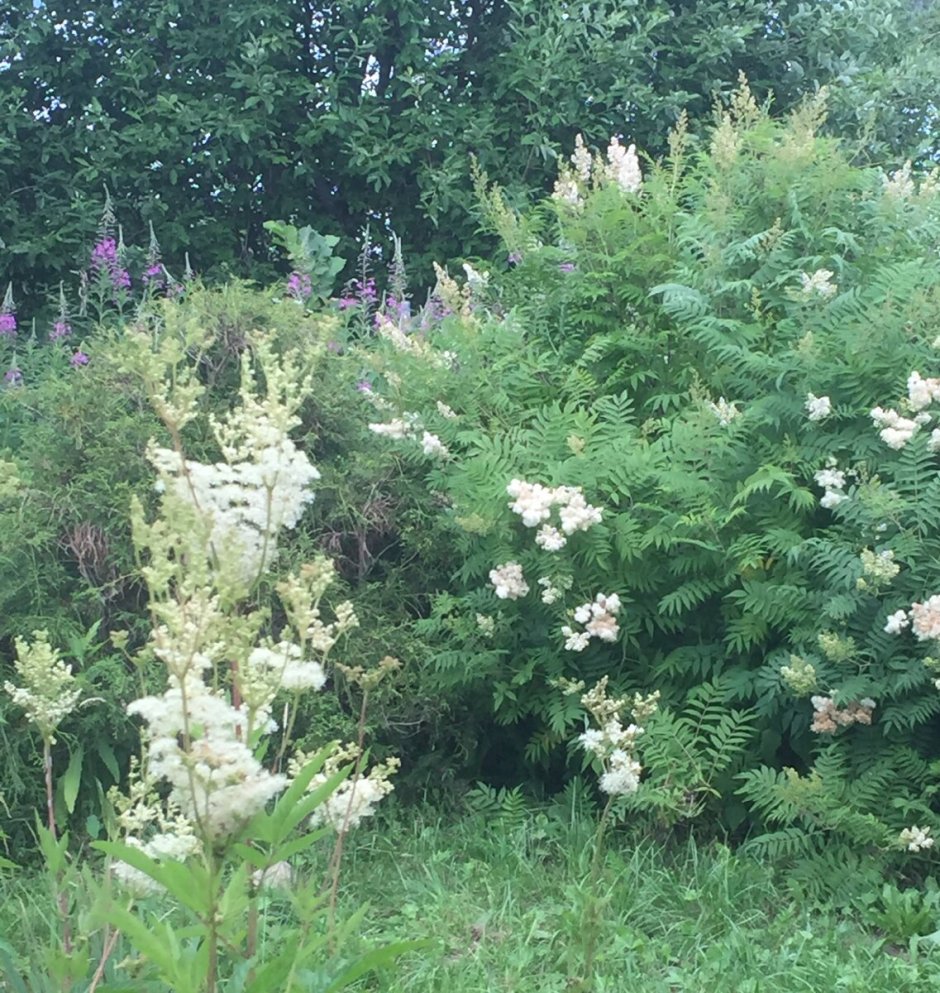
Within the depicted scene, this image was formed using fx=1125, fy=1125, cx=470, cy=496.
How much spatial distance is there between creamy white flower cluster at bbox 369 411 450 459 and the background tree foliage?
16.8 feet

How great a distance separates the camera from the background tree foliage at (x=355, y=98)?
9.05m

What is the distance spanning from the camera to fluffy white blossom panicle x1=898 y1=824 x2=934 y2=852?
323 cm

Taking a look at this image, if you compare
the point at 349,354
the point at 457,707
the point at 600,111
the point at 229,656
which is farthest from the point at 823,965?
the point at 600,111

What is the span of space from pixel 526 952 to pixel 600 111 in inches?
309

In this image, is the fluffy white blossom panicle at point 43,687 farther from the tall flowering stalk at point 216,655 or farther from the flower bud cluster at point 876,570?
the flower bud cluster at point 876,570

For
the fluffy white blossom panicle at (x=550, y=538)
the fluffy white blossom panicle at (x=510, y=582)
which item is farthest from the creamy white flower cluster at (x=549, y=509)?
the fluffy white blossom panicle at (x=510, y=582)

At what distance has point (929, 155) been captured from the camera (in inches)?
381

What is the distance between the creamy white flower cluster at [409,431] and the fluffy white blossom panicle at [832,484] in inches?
53.9

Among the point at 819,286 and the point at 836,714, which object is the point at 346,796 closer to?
the point at 836,714

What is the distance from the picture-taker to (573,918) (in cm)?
309

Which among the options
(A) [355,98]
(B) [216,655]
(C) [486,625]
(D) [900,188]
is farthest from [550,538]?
(A) [355,98]

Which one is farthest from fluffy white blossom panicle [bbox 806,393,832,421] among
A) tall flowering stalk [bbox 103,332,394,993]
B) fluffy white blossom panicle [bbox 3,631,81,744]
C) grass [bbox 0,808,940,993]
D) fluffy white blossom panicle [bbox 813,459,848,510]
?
fluffy white blossom panicle [bbox 3,631,81,744]

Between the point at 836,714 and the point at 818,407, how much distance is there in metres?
0.96

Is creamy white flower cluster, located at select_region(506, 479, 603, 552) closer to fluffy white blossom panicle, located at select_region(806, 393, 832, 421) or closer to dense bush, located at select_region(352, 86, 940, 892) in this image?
dense bush, located at select_region(352, 86, 940, 892)
